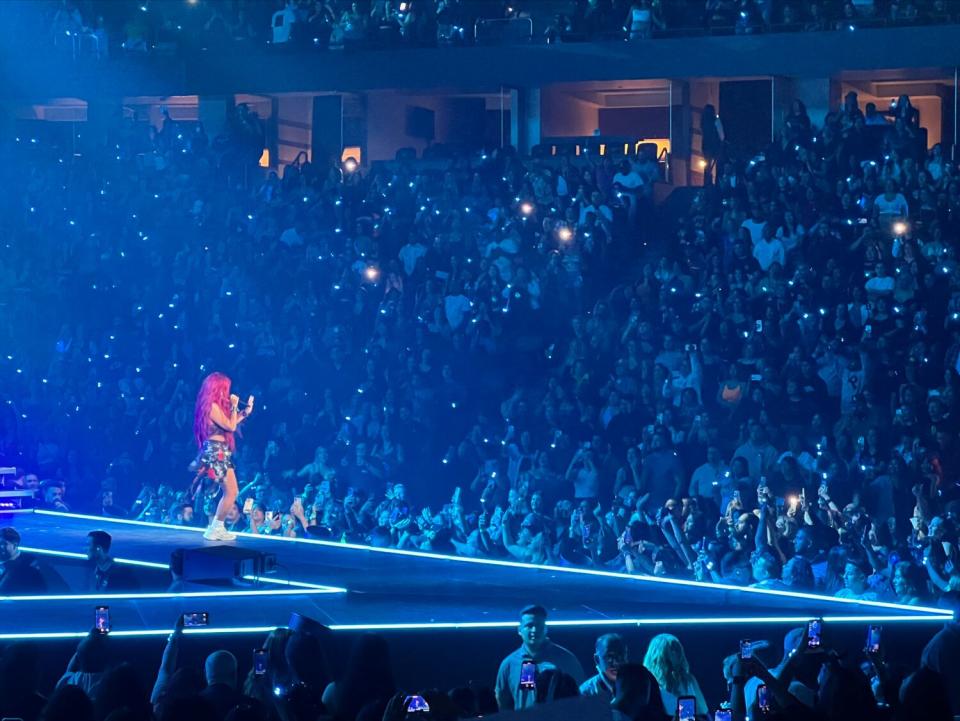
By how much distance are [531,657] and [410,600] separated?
119 inches

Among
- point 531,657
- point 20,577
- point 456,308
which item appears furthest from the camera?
point 456,308

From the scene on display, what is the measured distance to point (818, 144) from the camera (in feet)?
52.6

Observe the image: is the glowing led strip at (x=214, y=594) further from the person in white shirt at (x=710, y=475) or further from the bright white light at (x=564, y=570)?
the person in white shirt at (x=710, y=475)

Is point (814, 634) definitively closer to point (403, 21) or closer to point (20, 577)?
point (20, 577)

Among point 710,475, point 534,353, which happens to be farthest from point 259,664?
point 534,353

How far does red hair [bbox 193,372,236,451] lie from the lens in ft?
42.5

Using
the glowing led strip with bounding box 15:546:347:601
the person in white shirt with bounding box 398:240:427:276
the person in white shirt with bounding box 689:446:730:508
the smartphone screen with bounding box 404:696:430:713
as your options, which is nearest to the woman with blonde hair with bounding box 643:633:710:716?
the smartphone screen with bounding box 404:696:430:713

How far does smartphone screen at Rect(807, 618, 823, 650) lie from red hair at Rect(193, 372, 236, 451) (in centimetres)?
664

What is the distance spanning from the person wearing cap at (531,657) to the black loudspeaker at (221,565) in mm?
3672

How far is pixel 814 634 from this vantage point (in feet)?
23.9

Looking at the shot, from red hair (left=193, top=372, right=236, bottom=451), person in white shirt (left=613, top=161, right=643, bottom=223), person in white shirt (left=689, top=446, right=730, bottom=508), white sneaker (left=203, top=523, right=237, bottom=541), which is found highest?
person in white shirt (left=613, top=161, right=643, bottom=223)

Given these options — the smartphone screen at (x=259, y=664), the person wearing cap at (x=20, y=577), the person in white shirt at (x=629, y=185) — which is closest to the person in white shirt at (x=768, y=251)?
the person in white shirt at (x=629, y=185)

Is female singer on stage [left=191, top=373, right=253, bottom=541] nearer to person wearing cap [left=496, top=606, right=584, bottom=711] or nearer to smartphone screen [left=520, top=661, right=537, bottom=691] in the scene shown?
person wearing cap [left=496, top=606, right=584, bottom=711]

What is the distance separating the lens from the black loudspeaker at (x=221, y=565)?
10859mm
